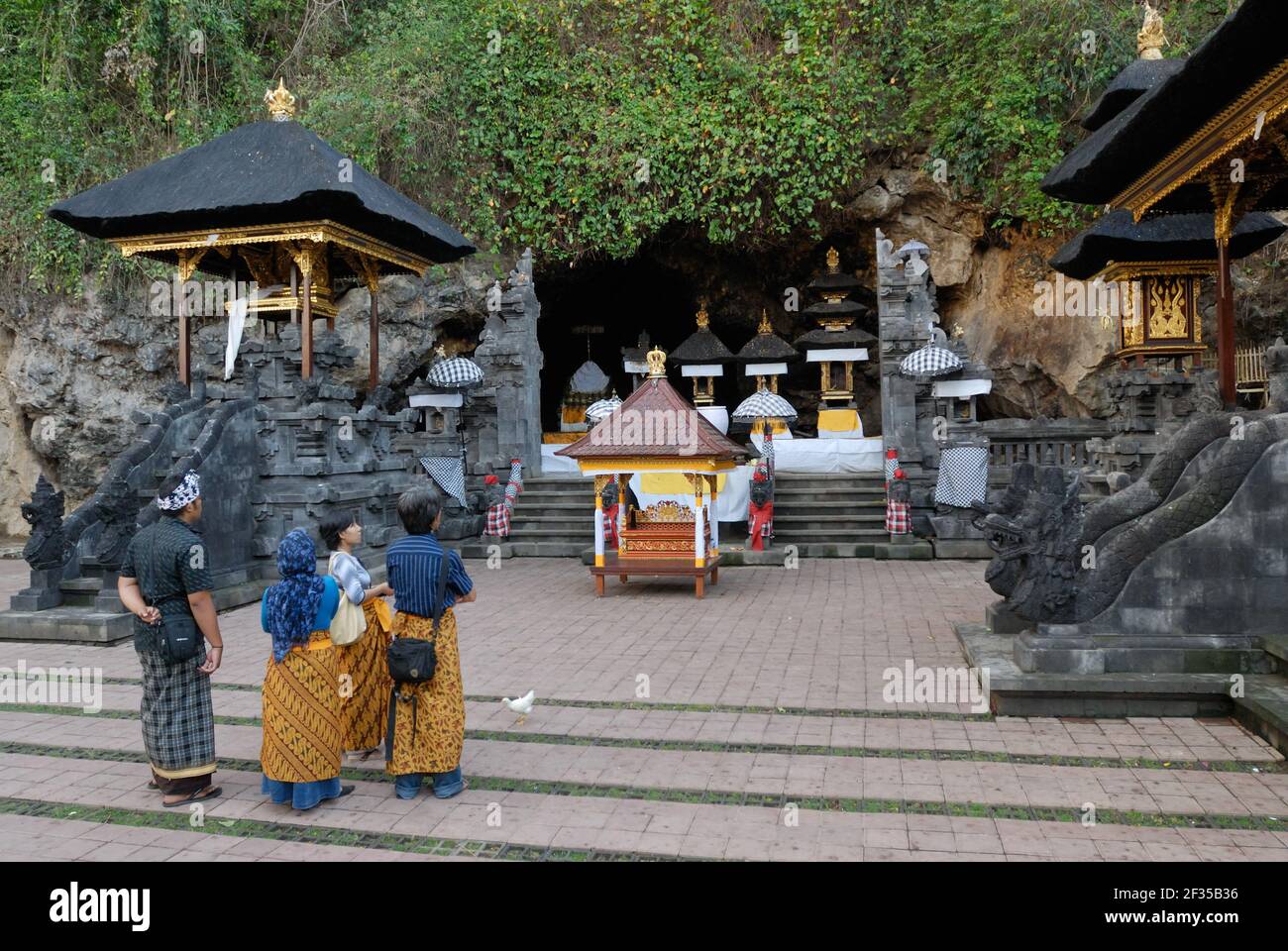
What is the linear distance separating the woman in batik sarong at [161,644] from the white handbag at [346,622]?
59 cm

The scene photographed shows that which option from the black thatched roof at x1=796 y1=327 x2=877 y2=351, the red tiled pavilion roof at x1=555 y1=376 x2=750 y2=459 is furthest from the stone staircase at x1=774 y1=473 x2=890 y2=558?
the black thatched roof at x1=796 y1=327 x2=877 y2=351

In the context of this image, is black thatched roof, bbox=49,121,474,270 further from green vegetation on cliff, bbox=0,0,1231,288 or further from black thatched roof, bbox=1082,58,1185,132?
black thatched roof, bbox=1082,58,1185,132

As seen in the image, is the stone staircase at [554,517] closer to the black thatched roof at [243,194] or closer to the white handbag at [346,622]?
the black thatched roof at [243,194]

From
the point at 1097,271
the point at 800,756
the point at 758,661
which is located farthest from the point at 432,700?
the point at 1097,271

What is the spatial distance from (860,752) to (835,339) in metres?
16.9

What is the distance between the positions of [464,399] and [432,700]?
1274cm

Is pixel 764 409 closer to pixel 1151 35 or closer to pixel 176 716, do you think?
pixel 1151 35

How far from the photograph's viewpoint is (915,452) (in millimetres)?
15109

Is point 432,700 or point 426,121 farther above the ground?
point 426,121

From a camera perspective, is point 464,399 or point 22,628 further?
point 464,399

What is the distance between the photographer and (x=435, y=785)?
4.80 m

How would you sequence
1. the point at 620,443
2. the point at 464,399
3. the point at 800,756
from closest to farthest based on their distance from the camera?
the point at 800,756 < the point at 620,443 < the point at 464,399

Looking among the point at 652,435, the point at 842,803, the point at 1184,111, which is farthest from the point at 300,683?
the point at 1184,111

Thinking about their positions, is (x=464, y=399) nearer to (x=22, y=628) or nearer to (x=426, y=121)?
(x=426, y=121)
